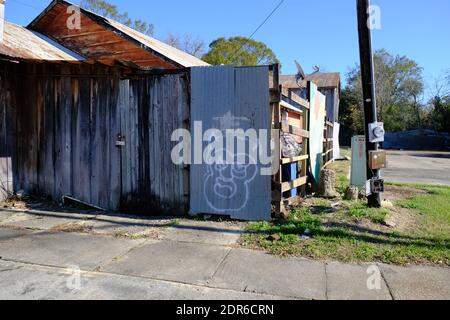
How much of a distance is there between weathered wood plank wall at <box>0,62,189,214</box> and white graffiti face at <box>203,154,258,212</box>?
0.52 meters

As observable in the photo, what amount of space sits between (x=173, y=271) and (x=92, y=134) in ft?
13.8

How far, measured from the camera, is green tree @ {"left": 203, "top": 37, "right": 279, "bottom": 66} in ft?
146

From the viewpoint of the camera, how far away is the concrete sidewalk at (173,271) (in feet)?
13.6

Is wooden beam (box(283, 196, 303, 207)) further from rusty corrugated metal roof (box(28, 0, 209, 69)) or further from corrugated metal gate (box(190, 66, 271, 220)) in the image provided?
rusty corrugated metal roof (box(28, 0, 209, 69))

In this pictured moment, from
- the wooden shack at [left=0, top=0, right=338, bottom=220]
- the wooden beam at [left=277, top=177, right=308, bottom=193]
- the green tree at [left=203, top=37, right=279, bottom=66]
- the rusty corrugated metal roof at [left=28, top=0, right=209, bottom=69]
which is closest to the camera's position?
the wooden shack at [left=0, top=0, right=338, bottom=220]

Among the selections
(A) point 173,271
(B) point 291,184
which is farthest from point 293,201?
(A) point 173,271

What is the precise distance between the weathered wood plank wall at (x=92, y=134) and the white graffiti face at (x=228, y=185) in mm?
524

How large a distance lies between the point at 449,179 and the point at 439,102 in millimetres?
35360

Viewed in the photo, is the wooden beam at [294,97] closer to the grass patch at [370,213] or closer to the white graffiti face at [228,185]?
the white graffiti face at [228,185]

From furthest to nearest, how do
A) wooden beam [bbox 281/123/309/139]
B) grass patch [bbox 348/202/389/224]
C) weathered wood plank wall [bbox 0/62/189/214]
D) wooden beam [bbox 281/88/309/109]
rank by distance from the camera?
wooden beam [bbox 281/88/309/109]
weathered wood plank wall [bbox 0/62/189/214]
wooden beam [bbox 281/123/309/139]
grass patch [bbox 348/202/389/224]

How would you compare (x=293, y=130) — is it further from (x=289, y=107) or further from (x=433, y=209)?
(x=433, y=209)
